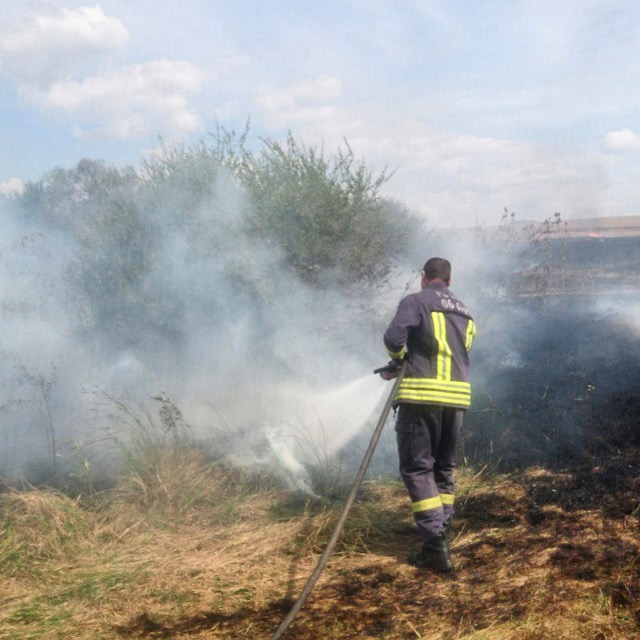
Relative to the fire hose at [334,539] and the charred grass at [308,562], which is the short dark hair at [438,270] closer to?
the fire hose at [334,539]

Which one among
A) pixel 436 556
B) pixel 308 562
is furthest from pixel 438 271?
pixel 308 562

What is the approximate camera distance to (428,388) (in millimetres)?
4016

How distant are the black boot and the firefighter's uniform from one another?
4.3 inches

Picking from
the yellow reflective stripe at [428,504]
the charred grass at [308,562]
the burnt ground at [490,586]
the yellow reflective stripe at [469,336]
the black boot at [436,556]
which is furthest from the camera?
the yellow reflective stripe at [469,336]

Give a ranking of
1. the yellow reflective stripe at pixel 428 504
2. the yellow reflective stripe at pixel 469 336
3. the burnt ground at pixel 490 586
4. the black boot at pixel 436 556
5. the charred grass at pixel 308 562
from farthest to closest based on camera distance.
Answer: the yellow reflective stripe at pixel 469 336 < the yellow reflective stripe at pixel 428 504 < the black boot at pixel 436 556 < the charred grass at pixel 308 562 < the burnt ground at pixel 490 586

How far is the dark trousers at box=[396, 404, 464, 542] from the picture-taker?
4.00 m

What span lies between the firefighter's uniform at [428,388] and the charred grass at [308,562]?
447 millimetres

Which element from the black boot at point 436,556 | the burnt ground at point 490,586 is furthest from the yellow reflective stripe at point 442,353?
the burnt ground at point 490,586

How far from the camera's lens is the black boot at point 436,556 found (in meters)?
3.80

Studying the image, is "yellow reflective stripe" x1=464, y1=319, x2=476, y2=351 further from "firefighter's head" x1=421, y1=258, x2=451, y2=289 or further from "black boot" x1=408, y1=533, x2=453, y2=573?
"black boot" x1=408, y1=533, x2=453, y2=573

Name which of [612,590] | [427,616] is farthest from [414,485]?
[612,590]

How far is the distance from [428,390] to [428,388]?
12 mm

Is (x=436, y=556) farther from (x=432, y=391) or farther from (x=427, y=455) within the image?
(x=432, y=391)

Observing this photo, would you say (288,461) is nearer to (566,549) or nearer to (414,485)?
(414,485)
